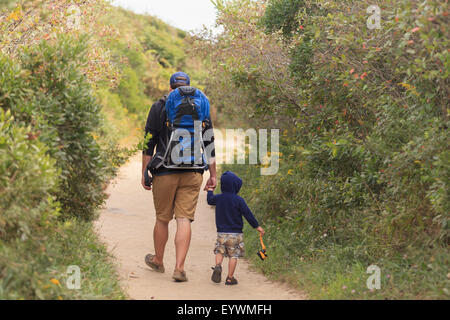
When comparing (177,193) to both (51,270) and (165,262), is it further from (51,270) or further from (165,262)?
(51,270)

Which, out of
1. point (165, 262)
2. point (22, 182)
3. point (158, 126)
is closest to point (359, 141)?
point (158, 126)

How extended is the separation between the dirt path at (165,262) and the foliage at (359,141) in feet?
1.44

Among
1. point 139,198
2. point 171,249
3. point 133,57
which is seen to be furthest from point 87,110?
point 133,57

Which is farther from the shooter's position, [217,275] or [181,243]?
[217,275]

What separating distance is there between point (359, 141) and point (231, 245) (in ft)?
5.48

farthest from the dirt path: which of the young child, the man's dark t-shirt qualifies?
the man's dark t-shirt

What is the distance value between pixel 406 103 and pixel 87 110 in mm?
2985

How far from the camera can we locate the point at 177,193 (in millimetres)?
5922

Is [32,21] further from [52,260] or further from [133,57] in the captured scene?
[133,57]

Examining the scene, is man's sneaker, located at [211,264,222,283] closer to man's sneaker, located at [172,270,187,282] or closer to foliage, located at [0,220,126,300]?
man's sneaker, located at [172,270,187,282]

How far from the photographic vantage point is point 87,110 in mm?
4984

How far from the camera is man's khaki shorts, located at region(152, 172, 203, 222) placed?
584 cm

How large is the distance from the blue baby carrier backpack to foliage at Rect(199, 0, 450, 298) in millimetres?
1300

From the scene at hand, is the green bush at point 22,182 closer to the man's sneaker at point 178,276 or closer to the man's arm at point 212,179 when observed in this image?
the man's sneaker at point 178,276
